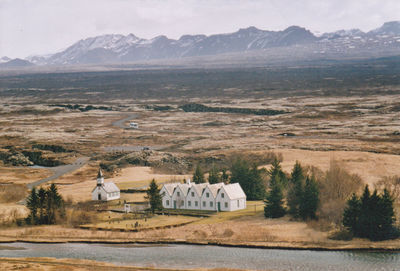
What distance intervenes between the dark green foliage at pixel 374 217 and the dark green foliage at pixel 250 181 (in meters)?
27.8

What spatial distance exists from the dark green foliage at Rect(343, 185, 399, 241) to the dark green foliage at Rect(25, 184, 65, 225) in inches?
1672

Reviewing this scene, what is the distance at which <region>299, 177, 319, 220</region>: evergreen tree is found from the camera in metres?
82.0

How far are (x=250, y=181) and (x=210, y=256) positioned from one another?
30.7m

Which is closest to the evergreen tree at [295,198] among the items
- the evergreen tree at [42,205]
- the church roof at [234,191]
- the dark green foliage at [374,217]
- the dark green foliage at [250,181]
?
the church roof at [234,191]

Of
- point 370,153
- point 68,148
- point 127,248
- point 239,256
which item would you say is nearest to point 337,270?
point 239,256

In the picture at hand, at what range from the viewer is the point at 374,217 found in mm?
72750

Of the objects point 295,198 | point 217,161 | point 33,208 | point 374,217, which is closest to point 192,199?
point 295,198

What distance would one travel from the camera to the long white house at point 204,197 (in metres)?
92.8

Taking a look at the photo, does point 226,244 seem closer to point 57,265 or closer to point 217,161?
point 57,265

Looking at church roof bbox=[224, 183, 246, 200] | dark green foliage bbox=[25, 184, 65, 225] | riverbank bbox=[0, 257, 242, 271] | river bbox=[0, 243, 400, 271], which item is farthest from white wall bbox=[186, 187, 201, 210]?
riverbank bbox=[0, 257, 242, 271]

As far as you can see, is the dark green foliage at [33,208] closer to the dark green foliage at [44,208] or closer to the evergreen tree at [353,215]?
the dark green foliage at [44,208]

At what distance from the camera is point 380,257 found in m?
67.4

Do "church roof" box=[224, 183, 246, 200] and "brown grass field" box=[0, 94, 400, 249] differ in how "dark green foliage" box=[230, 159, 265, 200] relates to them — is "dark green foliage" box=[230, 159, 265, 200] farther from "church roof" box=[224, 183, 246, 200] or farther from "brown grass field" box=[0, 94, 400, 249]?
"brown grass field" box=[0, 94, 400, 249]

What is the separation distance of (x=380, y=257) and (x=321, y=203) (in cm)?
1702
